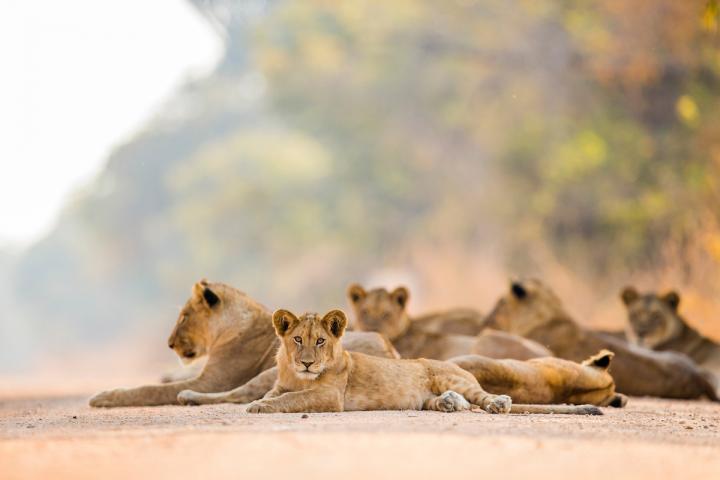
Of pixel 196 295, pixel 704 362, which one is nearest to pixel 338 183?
pixel 704 362

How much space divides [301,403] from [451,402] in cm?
84

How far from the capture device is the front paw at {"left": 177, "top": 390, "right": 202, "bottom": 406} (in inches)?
341

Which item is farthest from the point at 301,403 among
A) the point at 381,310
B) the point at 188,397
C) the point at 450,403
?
the point at 381,310

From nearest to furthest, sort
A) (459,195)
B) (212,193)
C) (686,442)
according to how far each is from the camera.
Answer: (686,442), (459,195), (212,193)

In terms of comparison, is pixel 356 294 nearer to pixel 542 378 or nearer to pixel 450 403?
pixel 542 378

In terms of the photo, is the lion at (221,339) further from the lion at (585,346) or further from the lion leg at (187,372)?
the lion at (585,346)

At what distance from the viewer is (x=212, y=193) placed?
3534 cm

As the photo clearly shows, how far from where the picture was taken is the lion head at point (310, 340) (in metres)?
7.30

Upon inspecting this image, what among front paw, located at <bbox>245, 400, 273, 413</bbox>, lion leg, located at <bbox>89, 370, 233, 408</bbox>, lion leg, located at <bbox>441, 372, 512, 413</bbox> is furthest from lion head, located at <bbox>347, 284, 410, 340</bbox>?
front paw, located at <bbox>245, 400, 273, 413</bbox>

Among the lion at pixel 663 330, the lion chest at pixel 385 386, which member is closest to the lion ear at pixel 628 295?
the lion at pixel 663 330

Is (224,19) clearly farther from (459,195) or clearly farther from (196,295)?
(196,295)

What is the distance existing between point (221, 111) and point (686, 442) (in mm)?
37032

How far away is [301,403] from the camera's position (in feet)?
23.9

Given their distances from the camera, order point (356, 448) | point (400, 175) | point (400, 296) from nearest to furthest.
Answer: point (356, 448) < point (400, 296) < point (400, 175)
